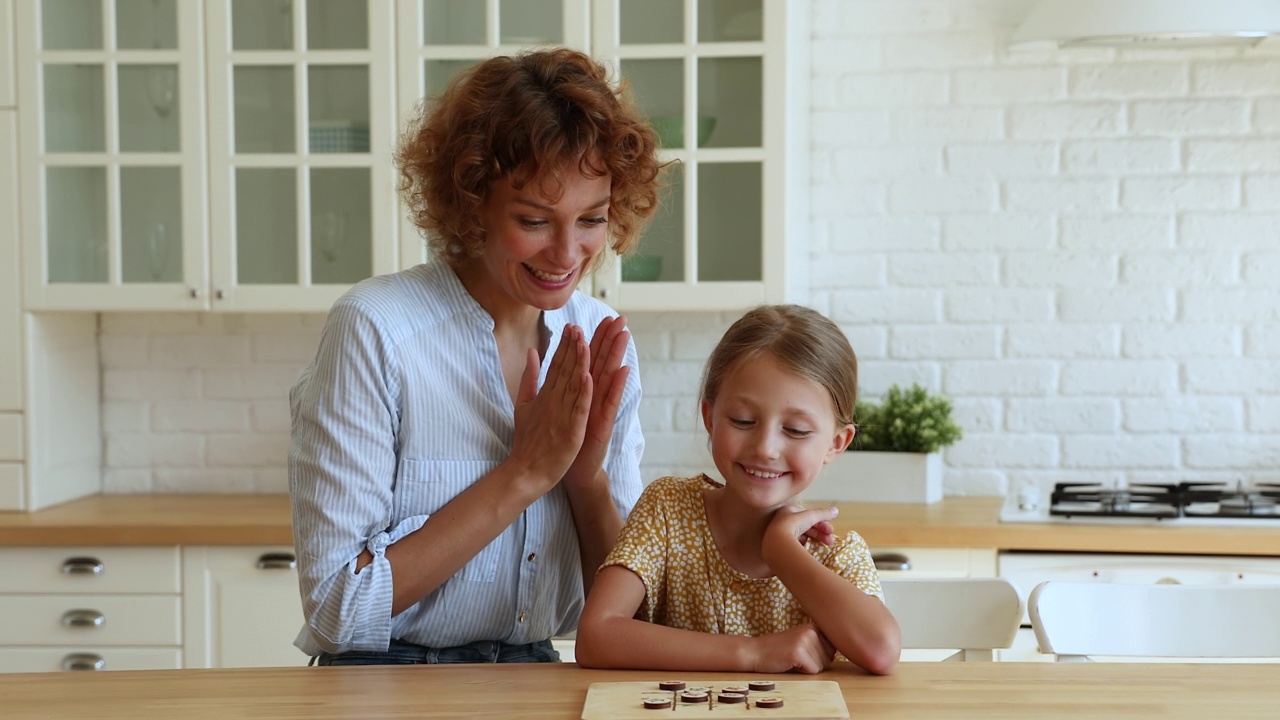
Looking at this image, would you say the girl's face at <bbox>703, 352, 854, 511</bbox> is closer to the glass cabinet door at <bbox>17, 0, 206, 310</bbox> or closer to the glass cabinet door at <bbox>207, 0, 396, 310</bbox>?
the glass cabinet door at <bbox>207, 0, 396, 310</bbox>

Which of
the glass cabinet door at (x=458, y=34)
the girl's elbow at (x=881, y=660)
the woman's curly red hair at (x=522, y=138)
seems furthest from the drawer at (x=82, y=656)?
the girl's elbow at (x=881, y=660)

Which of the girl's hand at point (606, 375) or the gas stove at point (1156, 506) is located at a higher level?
the girl's hand at point (606, 375)

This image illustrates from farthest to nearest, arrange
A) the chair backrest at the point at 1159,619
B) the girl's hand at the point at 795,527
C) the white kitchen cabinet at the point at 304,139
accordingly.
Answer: the white kitchen cabinet at the point at 304,139, the chair backrest at the point at 1159,619, the girl's hand at the point at 795,527

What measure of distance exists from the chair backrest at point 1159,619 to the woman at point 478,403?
0.64 meters

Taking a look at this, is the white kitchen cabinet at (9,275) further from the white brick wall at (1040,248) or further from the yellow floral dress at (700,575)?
the yellow floral dress at (700,575)

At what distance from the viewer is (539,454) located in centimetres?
166

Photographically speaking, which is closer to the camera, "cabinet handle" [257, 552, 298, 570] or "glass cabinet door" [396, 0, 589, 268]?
"cabinet handle" [257, 552, 298, 570]

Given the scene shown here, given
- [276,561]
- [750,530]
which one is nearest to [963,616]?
[750,530]

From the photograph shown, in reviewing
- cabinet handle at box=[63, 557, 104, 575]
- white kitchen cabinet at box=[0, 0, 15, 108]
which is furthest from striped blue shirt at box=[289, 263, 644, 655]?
white kitchen cabinet at box=[0, 0, 15, 108]

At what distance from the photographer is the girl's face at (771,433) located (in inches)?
64.2

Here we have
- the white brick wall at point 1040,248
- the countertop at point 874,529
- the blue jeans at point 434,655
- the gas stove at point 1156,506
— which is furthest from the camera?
the white brick wall at point 1040,248

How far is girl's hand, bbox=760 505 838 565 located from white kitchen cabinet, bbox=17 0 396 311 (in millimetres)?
1793

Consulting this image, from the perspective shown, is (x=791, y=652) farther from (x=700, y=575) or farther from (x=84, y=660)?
(x=84, y=660)

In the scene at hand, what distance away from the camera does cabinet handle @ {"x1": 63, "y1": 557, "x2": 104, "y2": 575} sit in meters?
3.01
